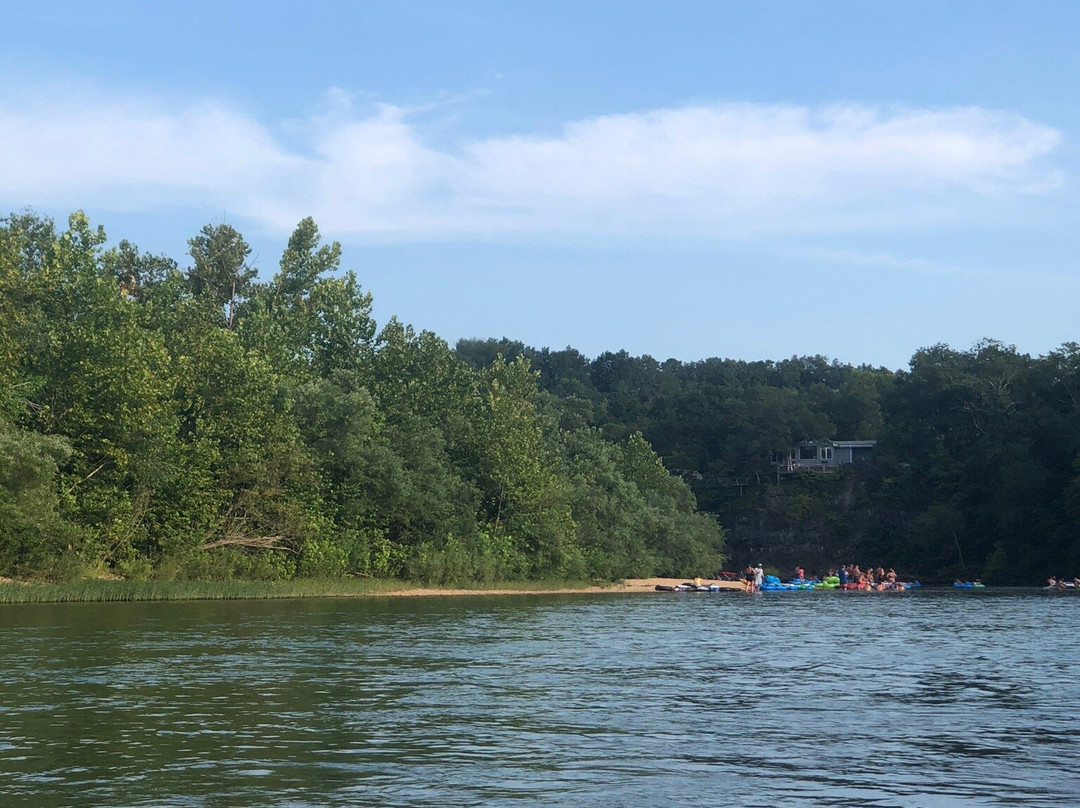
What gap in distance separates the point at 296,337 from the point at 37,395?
3278 cm

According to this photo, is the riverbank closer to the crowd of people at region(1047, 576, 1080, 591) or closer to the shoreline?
the shoreline

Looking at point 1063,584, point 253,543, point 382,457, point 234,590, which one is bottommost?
point 1063,584

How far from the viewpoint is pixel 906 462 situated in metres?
136

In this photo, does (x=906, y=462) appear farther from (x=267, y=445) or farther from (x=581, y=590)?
(x=267, y=445)

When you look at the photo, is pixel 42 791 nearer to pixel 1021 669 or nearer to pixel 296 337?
pixel 1021 669

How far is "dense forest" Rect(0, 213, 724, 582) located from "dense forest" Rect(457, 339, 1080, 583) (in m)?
28.6

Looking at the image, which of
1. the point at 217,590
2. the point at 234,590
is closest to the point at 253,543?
the point at 234,590

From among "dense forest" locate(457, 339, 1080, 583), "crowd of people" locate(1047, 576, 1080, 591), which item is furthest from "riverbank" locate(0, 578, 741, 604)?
"dense forest" locate(457, 339, 1080, 583)

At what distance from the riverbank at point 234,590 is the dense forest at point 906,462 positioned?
42.1 m

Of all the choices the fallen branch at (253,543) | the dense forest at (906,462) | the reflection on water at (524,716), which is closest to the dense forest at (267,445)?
the fallen branch at (253,543)

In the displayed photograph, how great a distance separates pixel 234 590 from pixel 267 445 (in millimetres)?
8699

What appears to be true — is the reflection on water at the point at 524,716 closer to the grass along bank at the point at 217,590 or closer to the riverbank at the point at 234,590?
the grass along bank at the point at 217,590

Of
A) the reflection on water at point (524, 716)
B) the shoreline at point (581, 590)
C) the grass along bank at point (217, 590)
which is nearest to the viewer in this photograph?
the reflection on water at point (524, 716)

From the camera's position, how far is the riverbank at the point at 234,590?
52875 mm
